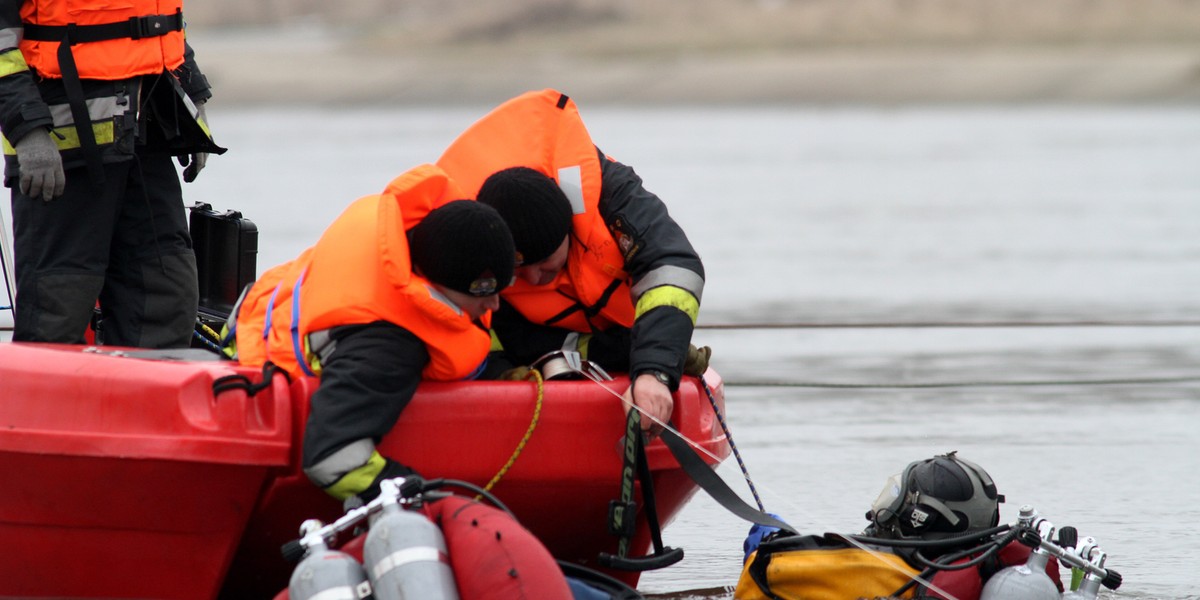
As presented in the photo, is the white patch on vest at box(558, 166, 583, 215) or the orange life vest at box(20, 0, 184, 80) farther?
the orange life vest at box(20, 0, 184, 80)

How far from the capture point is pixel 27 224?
16.2ft

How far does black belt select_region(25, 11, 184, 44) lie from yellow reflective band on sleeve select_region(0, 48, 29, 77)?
0.35ft

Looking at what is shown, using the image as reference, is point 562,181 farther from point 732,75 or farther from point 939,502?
point 732,75

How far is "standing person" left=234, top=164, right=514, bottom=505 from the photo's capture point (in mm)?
3775

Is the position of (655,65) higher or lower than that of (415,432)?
lower

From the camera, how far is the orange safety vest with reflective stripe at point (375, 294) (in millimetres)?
3836

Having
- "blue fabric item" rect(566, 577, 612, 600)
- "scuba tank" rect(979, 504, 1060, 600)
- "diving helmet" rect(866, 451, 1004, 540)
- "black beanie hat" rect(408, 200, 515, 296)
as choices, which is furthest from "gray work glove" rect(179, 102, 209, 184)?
"scuba tank" rect(979, 504, 1060, 600)

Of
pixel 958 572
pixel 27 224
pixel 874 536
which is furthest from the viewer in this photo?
pixel 27 224

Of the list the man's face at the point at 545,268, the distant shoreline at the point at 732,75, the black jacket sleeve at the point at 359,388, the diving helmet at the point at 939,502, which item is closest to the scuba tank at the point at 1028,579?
the diving helmet at the point at 939,502

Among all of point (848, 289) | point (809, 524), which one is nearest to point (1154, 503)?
point (809, 524)

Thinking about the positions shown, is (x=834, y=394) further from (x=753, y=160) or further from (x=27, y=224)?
(x=753, y=160)

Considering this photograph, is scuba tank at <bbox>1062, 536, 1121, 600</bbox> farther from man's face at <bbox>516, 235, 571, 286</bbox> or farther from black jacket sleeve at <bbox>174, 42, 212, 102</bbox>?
black jacket sleeve at <bbox>174, 42, 212, 102</bbox>

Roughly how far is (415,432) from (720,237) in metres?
9.72

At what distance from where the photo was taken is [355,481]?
3766 millimetres
